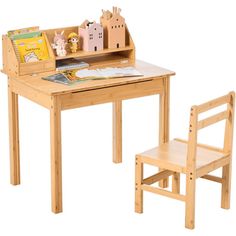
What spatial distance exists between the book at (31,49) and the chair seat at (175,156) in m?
1.08

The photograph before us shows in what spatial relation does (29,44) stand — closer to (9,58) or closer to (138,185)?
(9,58)

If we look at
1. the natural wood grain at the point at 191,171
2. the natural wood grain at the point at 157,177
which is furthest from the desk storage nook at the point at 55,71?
the natural wood grain at the point at 191,171

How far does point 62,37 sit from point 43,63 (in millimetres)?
249

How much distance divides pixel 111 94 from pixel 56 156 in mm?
591

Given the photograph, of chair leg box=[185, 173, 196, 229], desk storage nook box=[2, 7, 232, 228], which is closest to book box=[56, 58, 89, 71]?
desk storage nook box=[2, 7, 232, 228]

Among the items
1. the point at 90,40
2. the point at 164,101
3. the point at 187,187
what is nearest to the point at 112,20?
the point at 90,40

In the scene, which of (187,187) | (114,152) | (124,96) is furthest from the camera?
(114,152)

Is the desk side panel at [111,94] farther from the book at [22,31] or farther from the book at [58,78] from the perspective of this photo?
the book at [22,31]

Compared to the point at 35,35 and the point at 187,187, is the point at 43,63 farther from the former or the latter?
the point at 187,187

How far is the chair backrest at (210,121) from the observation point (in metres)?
6.48

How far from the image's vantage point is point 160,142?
741cm

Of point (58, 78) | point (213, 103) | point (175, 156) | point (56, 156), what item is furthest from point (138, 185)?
point (58, 78)

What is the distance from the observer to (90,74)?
717 cm

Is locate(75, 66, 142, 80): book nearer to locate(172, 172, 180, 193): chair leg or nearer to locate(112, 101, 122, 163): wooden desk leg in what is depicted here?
locate(112, 101, 122, 163): wooden desk leg
